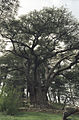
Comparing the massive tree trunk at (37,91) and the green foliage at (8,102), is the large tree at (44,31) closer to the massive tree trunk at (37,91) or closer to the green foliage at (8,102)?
the massive tree trunk at (37,91)

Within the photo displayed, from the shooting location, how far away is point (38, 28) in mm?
16438

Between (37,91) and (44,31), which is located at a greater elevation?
(44,31)

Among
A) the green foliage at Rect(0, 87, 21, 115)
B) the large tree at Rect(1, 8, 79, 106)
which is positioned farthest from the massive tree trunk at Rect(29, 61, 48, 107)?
the green foliage at Rect(0, 87, 21, 115)

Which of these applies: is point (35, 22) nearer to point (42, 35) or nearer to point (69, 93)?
point (42, 35)

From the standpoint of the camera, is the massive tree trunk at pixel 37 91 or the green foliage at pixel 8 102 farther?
the massive tree trunk at pixel 37 91

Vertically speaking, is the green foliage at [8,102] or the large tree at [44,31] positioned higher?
the large tree at [44,31]

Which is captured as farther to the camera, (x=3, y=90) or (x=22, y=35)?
(x=22, y=35)

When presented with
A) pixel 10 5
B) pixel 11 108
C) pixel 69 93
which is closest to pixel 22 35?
pixel 10 5

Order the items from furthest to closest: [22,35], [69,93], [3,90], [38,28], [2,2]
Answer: [69,93] → [22,35] → [38,28] → [3,90] → [2,2]

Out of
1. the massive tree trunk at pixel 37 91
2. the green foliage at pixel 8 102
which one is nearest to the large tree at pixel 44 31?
the massive tree trunk at pixel 37 91

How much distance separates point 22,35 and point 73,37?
199 inches

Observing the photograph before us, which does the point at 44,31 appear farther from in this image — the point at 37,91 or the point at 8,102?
the point at 8,102

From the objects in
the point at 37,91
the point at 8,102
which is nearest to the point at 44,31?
the point at 37,91

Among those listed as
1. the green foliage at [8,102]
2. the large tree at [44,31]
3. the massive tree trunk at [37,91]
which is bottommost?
the green foliage at [8,102]
